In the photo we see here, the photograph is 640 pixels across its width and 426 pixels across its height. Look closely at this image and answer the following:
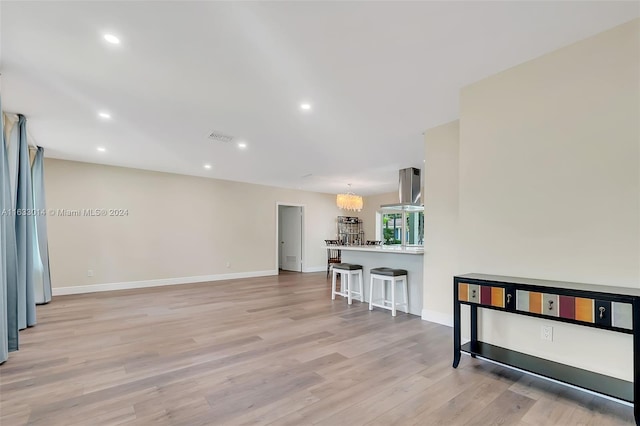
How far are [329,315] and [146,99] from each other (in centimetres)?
360

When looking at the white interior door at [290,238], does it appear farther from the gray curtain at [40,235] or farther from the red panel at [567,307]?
the red panel at [567,307]

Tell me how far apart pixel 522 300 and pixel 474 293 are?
0.36 m

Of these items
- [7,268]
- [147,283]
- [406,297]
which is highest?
[7,268]

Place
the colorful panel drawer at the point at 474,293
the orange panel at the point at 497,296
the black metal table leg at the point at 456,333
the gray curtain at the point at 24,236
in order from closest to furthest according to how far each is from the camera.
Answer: the orange panel at the point at 497,296 → the colorful panel drawer at the point at 474,293 → the black metal table leg at the point at 456,333 → the gray curtain at the point at 24,236

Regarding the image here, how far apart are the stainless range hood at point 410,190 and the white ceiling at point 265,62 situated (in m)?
1.60

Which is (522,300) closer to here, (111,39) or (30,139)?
(111,39)

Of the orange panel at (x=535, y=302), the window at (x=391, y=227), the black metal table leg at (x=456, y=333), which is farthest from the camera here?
the window at (x=391, y=227)

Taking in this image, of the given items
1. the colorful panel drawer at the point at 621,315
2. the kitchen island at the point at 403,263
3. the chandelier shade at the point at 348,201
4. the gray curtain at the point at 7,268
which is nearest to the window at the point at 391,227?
the chandelier shade at the point at 348,201

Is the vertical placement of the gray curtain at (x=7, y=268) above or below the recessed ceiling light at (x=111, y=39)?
below

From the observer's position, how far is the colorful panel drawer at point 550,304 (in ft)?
7.09

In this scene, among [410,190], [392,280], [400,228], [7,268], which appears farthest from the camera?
[400,228]

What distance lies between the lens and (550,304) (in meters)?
2.19

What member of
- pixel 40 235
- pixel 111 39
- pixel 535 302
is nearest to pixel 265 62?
pixel 111 39

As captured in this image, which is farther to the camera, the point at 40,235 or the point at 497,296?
the point at 40,235
